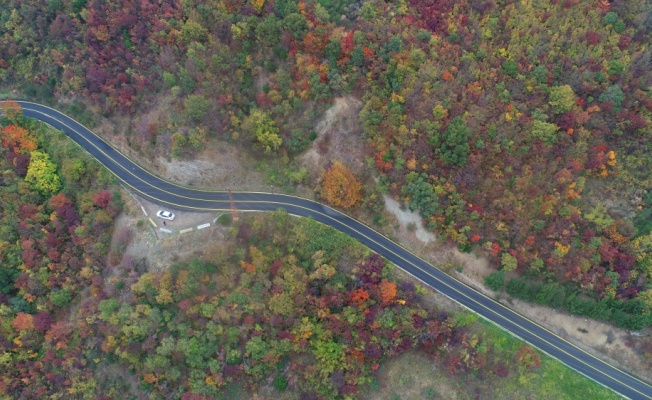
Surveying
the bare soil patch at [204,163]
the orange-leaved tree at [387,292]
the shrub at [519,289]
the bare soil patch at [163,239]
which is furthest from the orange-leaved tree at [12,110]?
the shrub at [519,289]

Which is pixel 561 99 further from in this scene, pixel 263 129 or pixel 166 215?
pixel 166 215

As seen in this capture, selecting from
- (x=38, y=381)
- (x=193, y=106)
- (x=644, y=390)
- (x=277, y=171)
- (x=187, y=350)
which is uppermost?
(x=193, y=106)

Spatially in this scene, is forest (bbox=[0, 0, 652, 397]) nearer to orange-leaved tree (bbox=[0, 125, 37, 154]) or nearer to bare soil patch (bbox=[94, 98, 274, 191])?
bare soil patch (bbox=[94, 98, 274, 191])

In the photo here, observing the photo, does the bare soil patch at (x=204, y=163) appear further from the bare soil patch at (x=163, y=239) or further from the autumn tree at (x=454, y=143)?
the autumn tree at (x=454, y=143)

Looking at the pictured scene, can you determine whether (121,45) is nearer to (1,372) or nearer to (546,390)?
(1,372)

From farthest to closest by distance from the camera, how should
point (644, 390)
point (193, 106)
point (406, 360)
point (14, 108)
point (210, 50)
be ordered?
point (14, 108), point (210, 50), point (193, 106), point (406, 360), point (644, 390)

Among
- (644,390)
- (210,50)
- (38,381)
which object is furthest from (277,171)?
(644,390)
